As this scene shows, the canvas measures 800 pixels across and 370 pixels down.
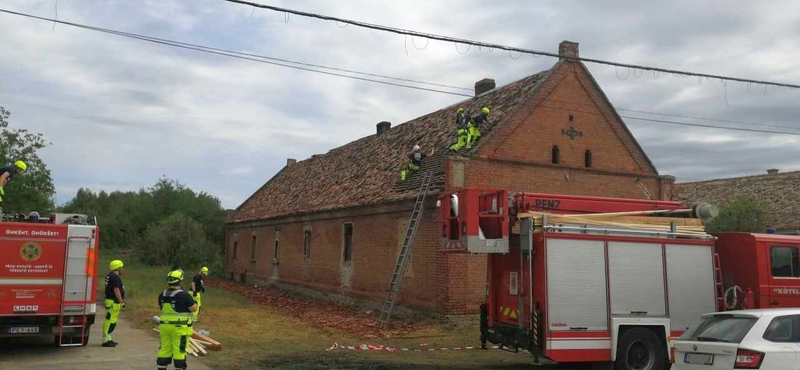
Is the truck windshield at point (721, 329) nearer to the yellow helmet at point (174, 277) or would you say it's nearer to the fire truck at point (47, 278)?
the yellow helmet at point (174, 277)

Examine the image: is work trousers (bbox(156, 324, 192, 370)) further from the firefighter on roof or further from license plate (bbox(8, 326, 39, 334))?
the firefighter on roof

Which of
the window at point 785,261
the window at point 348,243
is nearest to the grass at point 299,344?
the window at point 348,243

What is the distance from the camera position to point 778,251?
34.3ft

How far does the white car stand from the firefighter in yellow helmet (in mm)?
6339

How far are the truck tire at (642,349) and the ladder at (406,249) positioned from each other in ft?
23.6

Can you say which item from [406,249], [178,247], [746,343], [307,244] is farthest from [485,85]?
[178,247]

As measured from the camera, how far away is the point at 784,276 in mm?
10414

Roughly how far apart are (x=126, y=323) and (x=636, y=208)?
12.4m

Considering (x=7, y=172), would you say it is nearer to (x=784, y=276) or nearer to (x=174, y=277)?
(x=174, y=277)

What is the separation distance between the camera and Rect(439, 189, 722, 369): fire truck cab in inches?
364

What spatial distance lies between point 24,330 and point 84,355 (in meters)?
1.05

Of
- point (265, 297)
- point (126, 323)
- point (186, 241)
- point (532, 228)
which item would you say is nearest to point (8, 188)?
point (186, 241)

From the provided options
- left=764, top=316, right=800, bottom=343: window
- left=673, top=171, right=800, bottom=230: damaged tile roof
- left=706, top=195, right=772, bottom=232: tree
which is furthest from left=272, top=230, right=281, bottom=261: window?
left=764, top=316, right=800, bottom=343: window

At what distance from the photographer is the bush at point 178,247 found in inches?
1569
